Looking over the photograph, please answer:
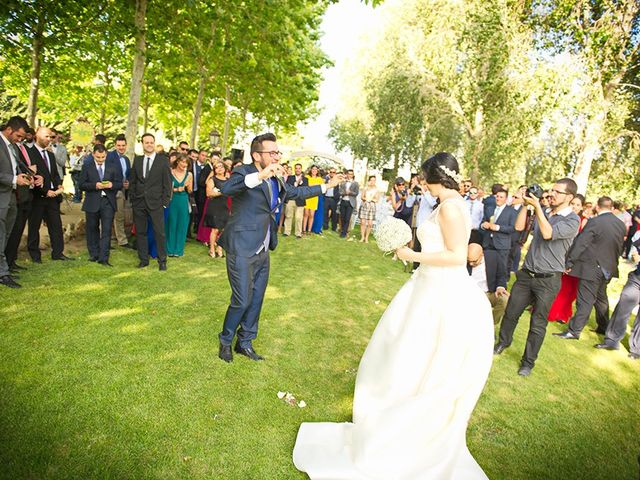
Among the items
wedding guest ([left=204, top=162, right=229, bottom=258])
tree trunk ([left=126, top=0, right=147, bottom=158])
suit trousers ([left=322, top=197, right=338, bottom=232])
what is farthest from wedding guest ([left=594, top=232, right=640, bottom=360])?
tree trunk ([left=126, top=0, right=147, bottom=158])

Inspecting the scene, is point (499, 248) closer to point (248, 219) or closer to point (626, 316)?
point (626, 316)

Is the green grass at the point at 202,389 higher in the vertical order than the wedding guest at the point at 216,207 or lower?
lower

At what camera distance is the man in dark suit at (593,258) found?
7.33 metres

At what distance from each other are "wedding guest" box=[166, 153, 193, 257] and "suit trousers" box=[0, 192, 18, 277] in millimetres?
2980

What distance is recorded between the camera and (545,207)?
34.9 feet

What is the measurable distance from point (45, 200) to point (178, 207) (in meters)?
2.47

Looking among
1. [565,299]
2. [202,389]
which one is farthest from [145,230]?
[565,299]

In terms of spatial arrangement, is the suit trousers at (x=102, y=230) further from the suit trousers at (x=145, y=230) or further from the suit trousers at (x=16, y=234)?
the suit trousers at (x=16, y=234)

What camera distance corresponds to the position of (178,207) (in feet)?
29.5

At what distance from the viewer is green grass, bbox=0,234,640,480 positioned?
3.07m

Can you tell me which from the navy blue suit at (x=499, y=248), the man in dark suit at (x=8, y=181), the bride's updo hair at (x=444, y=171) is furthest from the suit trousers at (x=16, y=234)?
the navy blue suit at (x=499, y=248)

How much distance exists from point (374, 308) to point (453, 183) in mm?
4365

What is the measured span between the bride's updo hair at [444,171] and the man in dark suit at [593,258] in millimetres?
5361

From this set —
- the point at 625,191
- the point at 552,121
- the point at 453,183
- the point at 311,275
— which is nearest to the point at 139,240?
the point at 311,275
